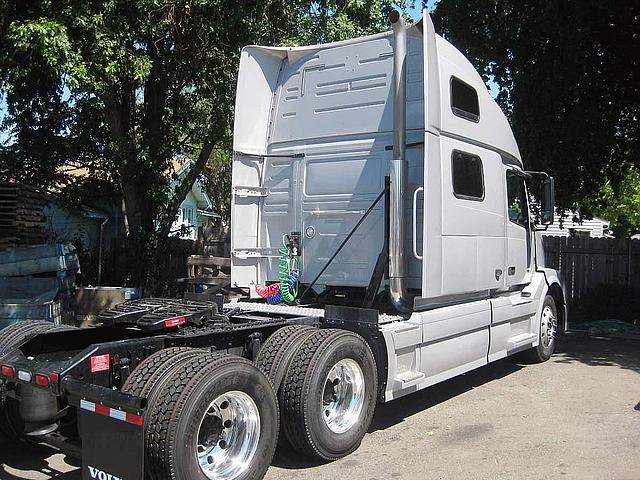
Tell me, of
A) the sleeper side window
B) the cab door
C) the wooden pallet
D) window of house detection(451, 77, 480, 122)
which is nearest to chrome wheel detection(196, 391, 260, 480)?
window of house detection(451, 77, 480, 122)

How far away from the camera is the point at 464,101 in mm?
6910

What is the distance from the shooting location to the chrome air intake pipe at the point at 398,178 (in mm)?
6363

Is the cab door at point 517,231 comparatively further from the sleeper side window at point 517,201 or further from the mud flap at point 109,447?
the mud flap at point 109,447

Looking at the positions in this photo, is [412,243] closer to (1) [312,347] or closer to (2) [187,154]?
(1) [312,347]

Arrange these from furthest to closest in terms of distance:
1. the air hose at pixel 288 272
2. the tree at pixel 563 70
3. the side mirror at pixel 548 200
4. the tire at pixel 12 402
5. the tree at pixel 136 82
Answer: the tree at pixel 563 70 → the tree at pixel 136 82 → the side mirror at pixel 548 200 → the air hose at pixel 288 272 → the tire at pixel 12 402

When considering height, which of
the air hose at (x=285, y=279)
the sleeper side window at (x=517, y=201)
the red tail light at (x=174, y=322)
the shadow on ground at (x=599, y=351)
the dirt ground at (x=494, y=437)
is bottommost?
the dirt ground at (x=494, y=437)

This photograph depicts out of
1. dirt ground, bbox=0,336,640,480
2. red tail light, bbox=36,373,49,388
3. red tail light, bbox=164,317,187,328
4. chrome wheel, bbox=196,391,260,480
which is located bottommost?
dirt ground, bbox=0,336,640,480

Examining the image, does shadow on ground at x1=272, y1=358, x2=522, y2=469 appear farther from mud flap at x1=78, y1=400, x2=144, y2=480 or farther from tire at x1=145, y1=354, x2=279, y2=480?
mud flap at x1=78, y1=400, x2=144, y2=480

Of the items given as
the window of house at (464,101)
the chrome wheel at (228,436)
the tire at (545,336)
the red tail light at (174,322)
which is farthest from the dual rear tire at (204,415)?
the tire at (545,336)

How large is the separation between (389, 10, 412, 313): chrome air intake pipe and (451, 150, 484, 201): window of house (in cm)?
62

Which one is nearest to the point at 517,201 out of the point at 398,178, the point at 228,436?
the point at 398,178

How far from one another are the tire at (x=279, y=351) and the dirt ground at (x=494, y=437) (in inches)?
31.4

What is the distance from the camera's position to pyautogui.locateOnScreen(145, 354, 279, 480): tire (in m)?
3.99

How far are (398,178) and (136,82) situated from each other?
8540 millimetres
